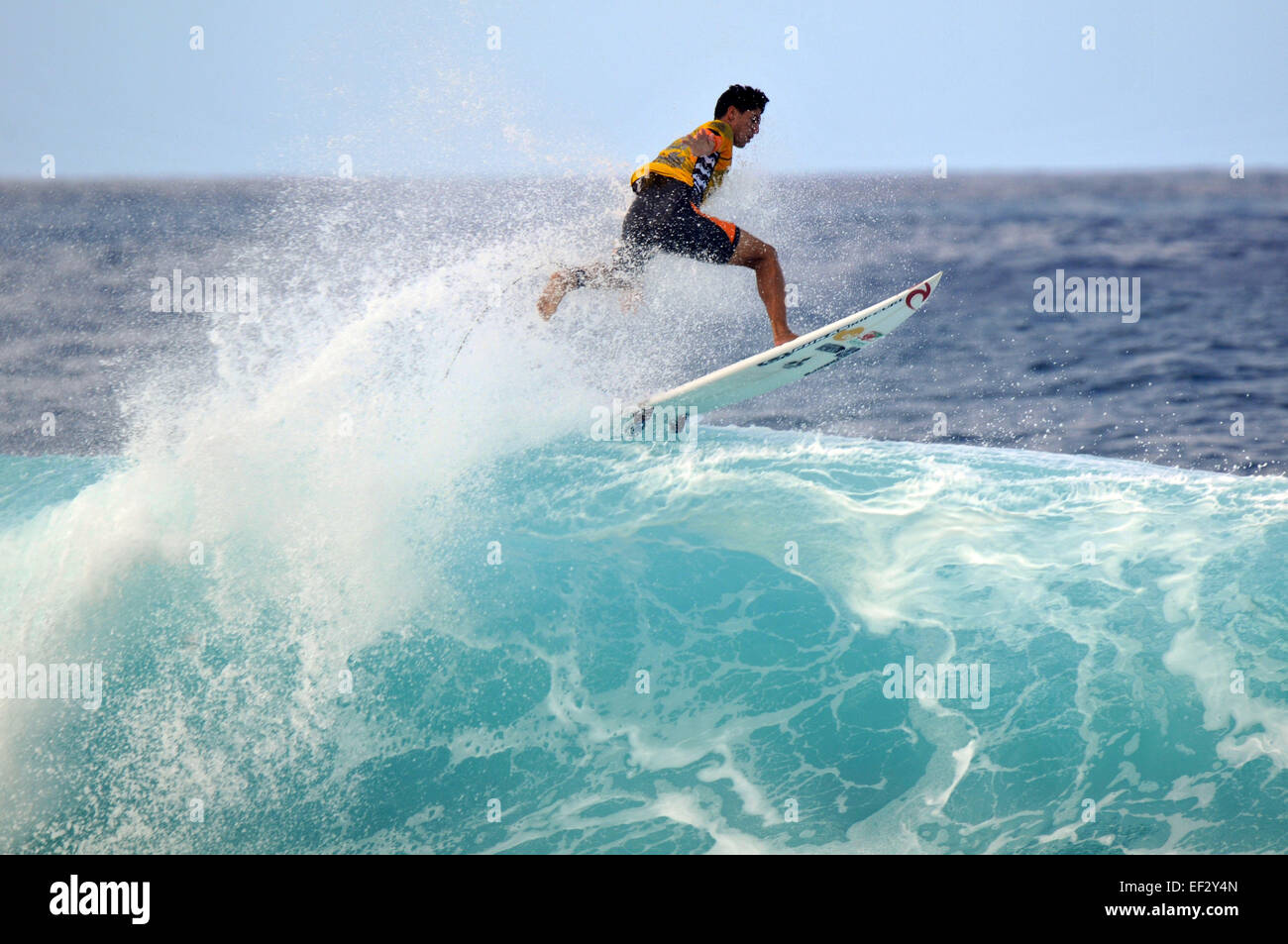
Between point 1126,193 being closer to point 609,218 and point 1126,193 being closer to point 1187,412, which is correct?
point 1187,412

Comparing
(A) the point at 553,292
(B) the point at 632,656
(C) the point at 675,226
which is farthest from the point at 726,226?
(B) the point at 632,656

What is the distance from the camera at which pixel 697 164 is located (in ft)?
27.7

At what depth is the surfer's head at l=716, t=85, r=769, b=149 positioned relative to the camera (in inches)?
332

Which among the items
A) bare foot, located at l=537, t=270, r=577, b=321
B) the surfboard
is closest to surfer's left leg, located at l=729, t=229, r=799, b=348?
the surfboard

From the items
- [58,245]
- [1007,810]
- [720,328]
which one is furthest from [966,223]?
[1007,810]

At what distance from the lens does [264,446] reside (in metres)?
8.66

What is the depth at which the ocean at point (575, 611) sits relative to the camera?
21.8 feet

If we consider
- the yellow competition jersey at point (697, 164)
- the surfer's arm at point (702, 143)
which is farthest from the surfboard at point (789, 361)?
the surfer's arm at point (702, 143)

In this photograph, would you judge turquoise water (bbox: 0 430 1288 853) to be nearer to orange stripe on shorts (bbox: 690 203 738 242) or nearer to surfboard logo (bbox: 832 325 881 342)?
surfboard logo (bbox: 832 325 881 342)

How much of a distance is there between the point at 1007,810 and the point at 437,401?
5708 millimetres

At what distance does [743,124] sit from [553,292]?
2107mm

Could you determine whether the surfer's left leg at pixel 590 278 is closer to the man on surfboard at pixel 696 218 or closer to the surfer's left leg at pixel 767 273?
the man on surfboard at pixel 696 218

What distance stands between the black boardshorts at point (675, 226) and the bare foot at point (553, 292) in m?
0.60

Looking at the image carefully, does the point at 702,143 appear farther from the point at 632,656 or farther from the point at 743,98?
the point at 632,656
